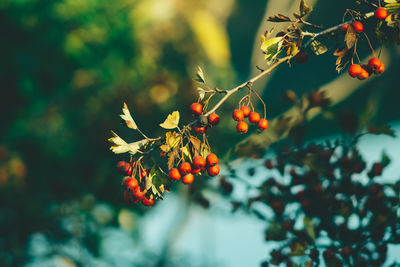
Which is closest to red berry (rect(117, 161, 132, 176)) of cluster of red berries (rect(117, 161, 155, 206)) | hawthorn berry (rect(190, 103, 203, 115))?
cluster of red berries (rect(117, 161, 155, 206))

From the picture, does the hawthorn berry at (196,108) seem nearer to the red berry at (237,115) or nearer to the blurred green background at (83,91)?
the red berry at (237,115)

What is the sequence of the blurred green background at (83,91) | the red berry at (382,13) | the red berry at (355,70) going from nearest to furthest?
the red berry at (382,13) < the red berry at (355,70) < the blurred green background at (83,91)

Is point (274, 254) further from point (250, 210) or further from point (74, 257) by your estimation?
point (74, 257)

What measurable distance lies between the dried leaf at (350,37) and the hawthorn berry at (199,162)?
0.43 metres

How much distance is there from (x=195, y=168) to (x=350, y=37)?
1.55ft

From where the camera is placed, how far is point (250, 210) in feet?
4.62

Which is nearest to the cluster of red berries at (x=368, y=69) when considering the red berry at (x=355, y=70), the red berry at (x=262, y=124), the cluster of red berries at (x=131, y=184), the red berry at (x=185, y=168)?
the red berry at (x=355, y=70)

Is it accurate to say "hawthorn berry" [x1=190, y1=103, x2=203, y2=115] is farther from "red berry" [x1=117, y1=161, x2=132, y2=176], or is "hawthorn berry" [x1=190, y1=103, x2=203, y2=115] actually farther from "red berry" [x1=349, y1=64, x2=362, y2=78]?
"red berry" [x1=349, y1=64, x2=362, y2=78]

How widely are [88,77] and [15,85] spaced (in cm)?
58

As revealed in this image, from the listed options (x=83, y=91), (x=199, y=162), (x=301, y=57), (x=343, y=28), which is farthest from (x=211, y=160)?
(x=83, y=91)

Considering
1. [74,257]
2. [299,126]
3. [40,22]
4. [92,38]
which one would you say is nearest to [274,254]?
[299,126]

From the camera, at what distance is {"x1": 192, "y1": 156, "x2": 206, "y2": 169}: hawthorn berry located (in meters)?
0.92

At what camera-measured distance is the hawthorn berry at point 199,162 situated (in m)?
0.92

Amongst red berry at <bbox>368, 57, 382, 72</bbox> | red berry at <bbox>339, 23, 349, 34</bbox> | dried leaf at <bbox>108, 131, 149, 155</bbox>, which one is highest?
red berry at <bbox>339, 23, 349, 34</bbox>
